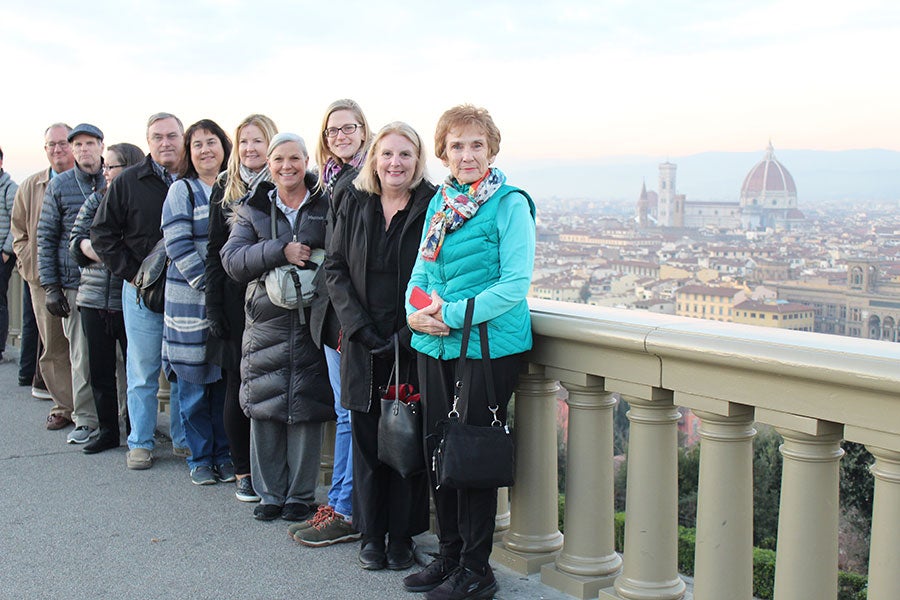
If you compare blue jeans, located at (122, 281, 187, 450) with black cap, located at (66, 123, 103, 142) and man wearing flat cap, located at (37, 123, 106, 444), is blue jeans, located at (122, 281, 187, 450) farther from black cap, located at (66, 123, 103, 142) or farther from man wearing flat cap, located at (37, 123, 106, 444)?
black cap, located at (66, 123, 103, 142)

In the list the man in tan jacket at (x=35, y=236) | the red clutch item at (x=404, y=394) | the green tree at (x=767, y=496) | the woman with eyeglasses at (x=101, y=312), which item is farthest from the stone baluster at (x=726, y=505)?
the green tree at (x=767, y=496)

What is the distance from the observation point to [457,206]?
299 cm

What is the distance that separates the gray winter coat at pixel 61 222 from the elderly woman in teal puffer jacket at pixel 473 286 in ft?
10.9

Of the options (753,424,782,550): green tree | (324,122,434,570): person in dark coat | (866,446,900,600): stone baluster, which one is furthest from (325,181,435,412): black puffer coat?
(753,424,782,550): green tree

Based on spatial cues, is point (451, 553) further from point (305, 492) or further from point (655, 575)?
point (305, 492)

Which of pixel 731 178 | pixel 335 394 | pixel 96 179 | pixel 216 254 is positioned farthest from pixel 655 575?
pixel 731 178

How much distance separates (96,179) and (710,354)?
438cm

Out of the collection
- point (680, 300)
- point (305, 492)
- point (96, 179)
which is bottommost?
point (680, 300)

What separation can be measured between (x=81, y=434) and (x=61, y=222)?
1.31 m

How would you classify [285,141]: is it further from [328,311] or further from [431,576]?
[431,576]

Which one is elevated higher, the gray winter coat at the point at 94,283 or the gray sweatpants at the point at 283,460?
the gray winter coat at the point at 94,283

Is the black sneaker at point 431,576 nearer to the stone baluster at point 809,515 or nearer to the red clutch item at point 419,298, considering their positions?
the red clutch item at point 419,298

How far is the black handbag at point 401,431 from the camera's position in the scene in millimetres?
3203

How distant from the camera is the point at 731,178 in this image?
136 metres
